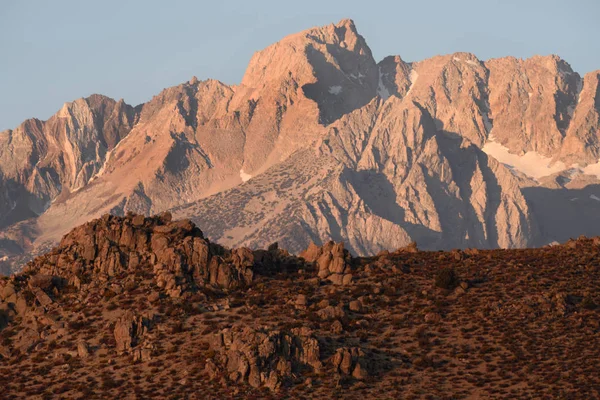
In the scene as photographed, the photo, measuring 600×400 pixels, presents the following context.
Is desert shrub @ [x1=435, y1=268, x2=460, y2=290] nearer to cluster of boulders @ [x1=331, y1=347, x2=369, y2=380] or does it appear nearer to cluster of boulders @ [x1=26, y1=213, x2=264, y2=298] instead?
cluster of boulders @ [x1=26, y1=213, x2=264, y2=298]

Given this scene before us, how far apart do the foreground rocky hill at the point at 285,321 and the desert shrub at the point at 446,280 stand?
0.21m

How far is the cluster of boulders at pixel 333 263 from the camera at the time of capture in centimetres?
12975

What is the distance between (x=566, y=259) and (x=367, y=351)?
4015cm

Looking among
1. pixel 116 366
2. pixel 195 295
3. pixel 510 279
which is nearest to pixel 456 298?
pixel 510 279

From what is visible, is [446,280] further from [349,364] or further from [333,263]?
[349,364]

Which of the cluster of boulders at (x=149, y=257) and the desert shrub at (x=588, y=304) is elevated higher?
the cluster of boulders at (x=149, y=257)

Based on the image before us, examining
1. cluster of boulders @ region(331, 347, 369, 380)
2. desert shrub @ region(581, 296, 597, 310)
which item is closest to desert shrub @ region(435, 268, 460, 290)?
desert shrub @ region(581, 296, 597, 310)

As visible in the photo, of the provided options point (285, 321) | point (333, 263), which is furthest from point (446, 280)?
point (285, 321)

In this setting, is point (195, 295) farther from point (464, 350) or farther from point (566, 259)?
point (566, 259)

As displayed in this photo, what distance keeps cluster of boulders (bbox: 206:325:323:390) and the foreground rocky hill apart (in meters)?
0.14

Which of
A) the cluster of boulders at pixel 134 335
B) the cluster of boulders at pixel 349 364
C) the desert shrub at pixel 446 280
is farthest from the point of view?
the desert shrub at pixel 446 280

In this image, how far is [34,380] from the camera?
107938 mm

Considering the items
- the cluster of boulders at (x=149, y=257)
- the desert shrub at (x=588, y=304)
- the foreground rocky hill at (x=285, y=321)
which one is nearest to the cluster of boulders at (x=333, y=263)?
the foreground rocky hill at (x=285, y=321)

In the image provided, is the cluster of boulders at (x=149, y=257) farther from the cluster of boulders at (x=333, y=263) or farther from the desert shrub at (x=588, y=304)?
the desert shrub at (x=588, y=304)
